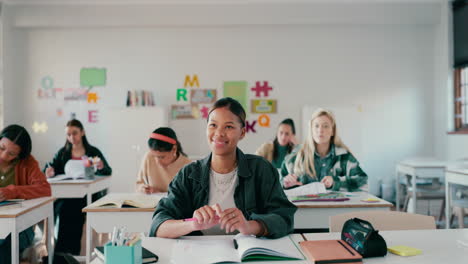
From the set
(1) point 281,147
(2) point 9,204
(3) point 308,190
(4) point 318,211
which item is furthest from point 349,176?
(2) point 9,204

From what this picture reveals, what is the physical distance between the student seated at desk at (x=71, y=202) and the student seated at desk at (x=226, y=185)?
2365 millimetres

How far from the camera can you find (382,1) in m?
5.98

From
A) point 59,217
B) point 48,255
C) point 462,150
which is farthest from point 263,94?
point 48,255

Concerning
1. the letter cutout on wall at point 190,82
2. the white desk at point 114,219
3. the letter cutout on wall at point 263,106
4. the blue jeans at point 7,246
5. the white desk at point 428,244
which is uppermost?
the letter cutout on wall at point 190,82

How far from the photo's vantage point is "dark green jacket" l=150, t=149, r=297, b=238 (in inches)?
68.4

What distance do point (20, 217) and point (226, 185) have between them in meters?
1.34

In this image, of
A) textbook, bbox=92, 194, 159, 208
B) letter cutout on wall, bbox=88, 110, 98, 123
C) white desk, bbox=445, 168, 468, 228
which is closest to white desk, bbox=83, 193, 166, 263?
textbook, bbox=92, 194, 159, 208

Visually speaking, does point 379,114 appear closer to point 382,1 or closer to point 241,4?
point 382,1

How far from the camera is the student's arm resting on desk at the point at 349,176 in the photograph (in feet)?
10.00

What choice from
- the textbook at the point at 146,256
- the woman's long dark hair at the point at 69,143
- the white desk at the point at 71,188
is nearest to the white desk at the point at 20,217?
the white desk at the point at 71,188

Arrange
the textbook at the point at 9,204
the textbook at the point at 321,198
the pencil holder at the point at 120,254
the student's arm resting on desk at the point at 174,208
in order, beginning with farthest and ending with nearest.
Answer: the textbook at the point at 321,198
the textbook at the point at 9,204
the student's arm resting on desk at the point at 174,208
the pencil holder at the point at 120,254

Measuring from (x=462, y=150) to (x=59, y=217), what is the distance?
16.8 feet

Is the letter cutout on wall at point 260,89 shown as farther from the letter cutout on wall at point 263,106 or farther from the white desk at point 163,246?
Answer: the white desk at point 163,246

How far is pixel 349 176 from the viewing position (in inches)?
121
